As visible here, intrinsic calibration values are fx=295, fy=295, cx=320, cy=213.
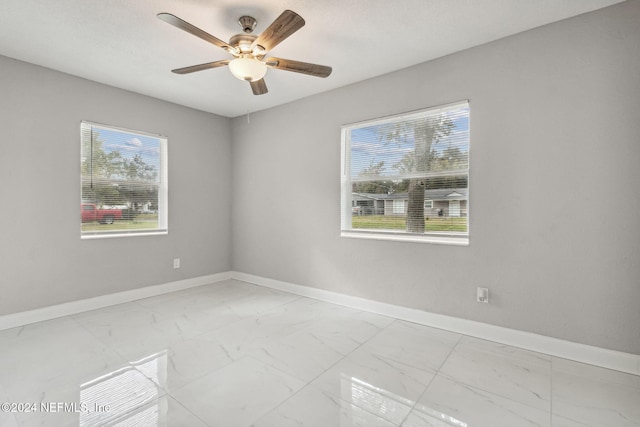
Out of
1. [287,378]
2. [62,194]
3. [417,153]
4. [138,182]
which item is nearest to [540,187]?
[417,153]

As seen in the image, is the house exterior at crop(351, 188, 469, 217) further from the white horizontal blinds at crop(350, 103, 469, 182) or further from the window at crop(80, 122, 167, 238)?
the window at crop(80, 122, 167, 238)

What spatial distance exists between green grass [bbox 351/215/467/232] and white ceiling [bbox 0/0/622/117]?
1.55 m

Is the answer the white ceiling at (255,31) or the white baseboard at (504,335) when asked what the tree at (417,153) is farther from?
the white baseboard at (504,335)

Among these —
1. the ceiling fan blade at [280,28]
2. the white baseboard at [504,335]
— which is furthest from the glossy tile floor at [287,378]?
the ceiling fan blade at [280,28]

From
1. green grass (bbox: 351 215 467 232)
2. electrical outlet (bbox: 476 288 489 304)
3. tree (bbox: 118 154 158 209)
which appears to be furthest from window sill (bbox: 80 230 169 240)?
electrical outlet (bbox: 476 288 489 304)

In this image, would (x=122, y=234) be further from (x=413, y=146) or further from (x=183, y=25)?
(x=413, y=146)

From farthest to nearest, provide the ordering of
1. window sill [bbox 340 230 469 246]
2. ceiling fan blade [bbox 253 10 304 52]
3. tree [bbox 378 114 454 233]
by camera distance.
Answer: tree [bbox 378 114 454 233] < window sill [bbox 340 230 469 246] < ceiling fan blade [bbox 253 10 304 52]

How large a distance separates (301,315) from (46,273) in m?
2.64

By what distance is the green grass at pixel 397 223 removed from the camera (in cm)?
280

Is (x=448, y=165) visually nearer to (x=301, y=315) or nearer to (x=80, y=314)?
(x=301, y=315)

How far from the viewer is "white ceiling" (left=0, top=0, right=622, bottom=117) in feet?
6.86

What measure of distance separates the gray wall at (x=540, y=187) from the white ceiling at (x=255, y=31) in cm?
24

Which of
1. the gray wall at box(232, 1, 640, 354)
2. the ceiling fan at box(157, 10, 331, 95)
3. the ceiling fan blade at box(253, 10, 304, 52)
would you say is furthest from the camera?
the gray wall at box(232, 1, 640, 354)

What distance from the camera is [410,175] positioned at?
3070 millimetres
